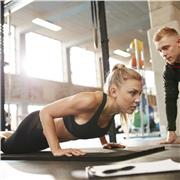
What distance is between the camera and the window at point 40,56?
8.19m

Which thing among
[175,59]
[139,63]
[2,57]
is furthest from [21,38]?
[175,59]

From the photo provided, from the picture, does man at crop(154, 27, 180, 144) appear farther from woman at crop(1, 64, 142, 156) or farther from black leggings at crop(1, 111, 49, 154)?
black leggings at crop(1, 111, 49, 154)

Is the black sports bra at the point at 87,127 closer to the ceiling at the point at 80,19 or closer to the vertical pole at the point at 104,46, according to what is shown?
the vertical pole at the point at 104,46

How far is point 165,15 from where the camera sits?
3889 mm

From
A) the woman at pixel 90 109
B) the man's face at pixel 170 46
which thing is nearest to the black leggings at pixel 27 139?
the woman at pixel 90 109

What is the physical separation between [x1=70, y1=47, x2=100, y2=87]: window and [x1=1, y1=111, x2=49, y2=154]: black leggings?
7.97m

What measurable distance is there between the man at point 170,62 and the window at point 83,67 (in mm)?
7840

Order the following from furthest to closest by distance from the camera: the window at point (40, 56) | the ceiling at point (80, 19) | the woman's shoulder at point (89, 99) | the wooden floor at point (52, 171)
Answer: the window at point (40, 56)
the ceiling at point (80, 19)
the woman's shoulder at point (89, 99)
the wooden floor at point (52, 171)

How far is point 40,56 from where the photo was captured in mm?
8258

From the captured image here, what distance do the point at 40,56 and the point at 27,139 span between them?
21.8 ft

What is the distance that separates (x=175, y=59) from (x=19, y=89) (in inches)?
249

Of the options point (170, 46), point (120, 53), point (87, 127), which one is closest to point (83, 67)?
point (120, 53)

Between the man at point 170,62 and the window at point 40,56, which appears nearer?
the man at point 170,62

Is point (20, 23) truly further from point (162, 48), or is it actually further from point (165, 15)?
point (162, 48)
